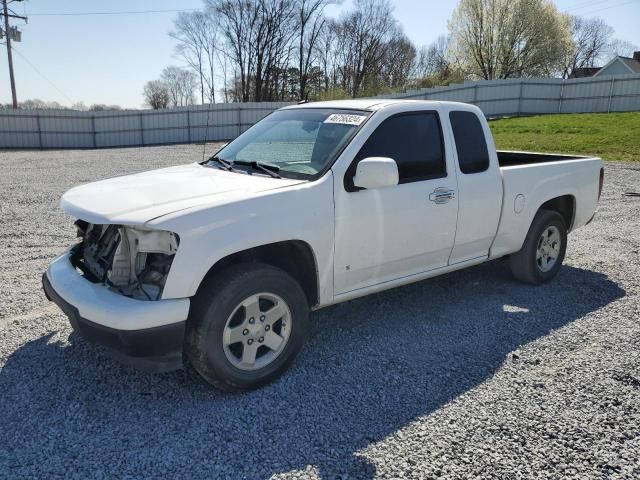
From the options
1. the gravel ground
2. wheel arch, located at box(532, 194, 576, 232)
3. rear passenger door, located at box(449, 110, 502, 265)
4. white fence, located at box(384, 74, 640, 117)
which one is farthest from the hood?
white fence, located at box(384, 74, 640, 117)

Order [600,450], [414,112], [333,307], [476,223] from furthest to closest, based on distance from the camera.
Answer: [333,307] → [476,223] → [414,112] → [600,450]

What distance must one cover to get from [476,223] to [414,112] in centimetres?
114

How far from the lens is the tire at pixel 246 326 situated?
3150 mm

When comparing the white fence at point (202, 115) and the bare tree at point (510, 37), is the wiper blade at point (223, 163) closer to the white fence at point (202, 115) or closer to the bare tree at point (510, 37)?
the white fence at point (202, 115)

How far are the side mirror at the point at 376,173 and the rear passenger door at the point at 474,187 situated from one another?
1.10m

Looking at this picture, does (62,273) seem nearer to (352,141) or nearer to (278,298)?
(278,298)

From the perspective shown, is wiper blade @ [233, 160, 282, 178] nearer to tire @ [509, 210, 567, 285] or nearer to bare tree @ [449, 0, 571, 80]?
tire @ [509, 210, 567, 285]

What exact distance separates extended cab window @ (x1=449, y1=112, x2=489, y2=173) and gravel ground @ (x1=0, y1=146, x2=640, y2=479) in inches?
53.1

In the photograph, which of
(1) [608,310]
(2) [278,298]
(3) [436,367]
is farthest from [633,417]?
(2) [278,298]

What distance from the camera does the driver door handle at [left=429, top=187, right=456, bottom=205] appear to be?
13.8 ft

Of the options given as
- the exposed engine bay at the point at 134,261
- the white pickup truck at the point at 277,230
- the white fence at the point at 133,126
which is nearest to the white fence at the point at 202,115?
the white fence at the point at 133,126

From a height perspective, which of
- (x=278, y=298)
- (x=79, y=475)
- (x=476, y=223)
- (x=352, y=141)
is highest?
(x=352, y=141)

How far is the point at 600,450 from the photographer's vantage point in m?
2.87

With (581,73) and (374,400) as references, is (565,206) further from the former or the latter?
(581,73)
